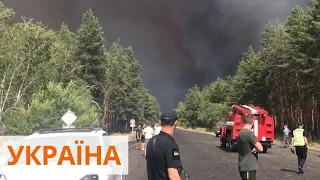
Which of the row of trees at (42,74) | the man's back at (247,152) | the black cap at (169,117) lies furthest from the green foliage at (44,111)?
the black cap at (169,117)

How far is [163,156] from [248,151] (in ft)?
12.2

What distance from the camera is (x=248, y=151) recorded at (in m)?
7.58

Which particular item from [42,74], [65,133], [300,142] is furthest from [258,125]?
[42,74]

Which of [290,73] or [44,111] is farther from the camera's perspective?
[290,73]

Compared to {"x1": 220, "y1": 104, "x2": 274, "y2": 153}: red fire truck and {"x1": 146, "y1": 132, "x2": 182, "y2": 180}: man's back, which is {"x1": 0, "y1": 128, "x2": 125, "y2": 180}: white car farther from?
{"x1": 220, "y1": 104, "x2": 274, "y2": 153}: red fire truck

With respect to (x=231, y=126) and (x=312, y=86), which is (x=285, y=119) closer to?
(x=312, y=86)

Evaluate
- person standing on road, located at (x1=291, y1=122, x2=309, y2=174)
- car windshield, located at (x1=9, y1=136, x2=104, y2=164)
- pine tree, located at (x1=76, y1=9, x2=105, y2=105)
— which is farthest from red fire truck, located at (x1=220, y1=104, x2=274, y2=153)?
pine tree, located at (x1=76, y1=9, x2=105, y2=105)

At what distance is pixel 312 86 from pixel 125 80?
4874cm

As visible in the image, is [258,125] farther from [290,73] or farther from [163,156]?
[290,73]

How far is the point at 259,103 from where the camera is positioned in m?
69.7

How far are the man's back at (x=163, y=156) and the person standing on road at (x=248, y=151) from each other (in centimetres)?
352

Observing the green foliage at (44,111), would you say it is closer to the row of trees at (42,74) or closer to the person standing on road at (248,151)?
the row of trees at (42,74)

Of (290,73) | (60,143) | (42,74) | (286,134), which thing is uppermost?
(290,73)

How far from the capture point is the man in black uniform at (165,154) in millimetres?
4184
